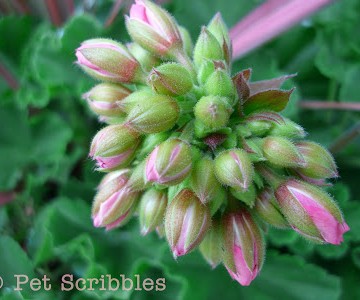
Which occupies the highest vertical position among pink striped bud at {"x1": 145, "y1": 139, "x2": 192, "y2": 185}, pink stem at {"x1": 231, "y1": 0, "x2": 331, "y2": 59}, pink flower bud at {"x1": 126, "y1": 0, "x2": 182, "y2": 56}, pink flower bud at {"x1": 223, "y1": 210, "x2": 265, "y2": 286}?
pink flower bud at {"x1": 126, "y1": 0, "x2": 182, "y2": 56}

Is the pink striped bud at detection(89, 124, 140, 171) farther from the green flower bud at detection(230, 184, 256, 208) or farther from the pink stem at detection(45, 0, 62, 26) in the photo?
the pink stem at detection(45, 0, 62, 26)

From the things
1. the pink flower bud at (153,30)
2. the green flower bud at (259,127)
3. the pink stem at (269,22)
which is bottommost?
the pink stem at (269,22)

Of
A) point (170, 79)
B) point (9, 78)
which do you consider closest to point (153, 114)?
point (170, 79)

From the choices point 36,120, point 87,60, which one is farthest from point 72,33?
point 87,60

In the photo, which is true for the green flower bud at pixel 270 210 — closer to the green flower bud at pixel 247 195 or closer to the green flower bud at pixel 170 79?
the green flower bud at pixel 247 195

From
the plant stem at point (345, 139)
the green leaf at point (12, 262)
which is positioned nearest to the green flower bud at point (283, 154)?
the plant stem at point (345, 139)

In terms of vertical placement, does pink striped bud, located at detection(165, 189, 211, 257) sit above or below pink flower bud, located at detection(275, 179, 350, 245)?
above

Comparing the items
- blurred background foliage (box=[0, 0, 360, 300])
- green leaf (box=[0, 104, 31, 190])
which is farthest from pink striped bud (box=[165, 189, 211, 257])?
green leaf (box=[0, 104, 31, 190])
